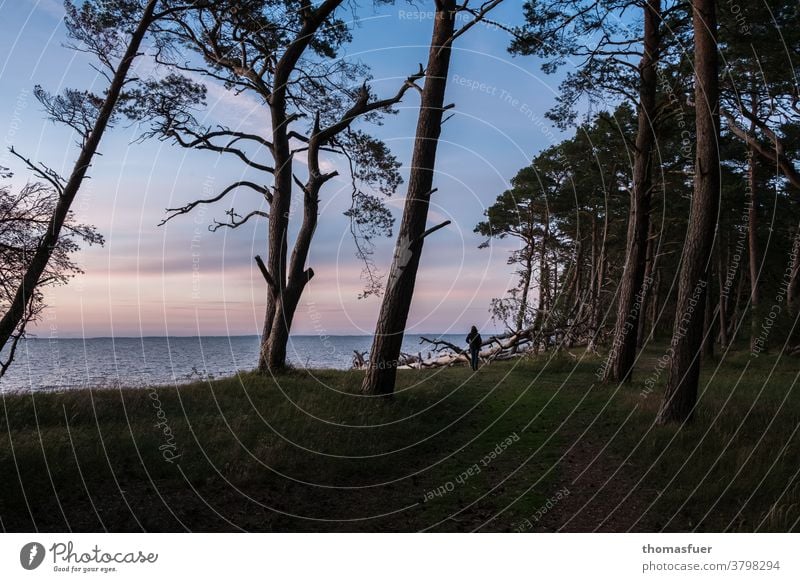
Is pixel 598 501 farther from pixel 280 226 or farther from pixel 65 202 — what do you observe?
pixel 280 226

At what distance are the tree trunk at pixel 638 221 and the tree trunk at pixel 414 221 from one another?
607 cm

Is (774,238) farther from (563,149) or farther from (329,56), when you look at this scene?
(329,56)

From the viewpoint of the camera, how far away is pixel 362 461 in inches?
301

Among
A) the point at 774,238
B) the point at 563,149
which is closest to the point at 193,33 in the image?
the point at 563,149

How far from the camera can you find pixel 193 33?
43.0 feet

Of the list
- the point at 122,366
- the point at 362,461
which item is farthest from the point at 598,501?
the point at 122,366

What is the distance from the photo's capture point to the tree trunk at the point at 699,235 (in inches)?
344

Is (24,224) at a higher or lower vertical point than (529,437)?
higher

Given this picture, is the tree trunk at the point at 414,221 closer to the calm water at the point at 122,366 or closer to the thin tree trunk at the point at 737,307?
the calm water at the point at 122,366

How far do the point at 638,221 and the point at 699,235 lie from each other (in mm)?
6017

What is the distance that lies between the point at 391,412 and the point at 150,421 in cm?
421

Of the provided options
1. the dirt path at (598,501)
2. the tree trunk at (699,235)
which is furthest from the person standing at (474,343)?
the dirt path at (598,501)

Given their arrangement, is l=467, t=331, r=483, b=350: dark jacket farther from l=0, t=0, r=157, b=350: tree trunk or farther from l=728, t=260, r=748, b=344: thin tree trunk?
l=728, t=260, r=748, b=344: thin tree trunk

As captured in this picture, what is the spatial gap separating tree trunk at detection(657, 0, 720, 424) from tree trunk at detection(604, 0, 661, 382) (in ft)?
16.0
